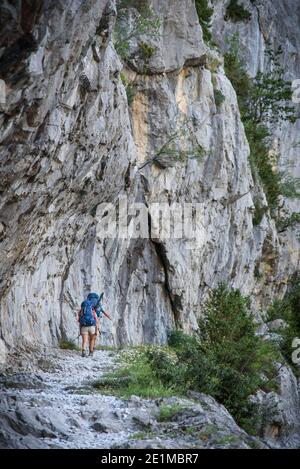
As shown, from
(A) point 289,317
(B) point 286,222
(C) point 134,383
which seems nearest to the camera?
(C) point 134,383

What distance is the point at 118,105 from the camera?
1756 centimetres

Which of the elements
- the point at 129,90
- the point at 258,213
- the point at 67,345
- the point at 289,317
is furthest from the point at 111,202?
the point at 258,213

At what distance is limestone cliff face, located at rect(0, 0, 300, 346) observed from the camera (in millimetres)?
10828

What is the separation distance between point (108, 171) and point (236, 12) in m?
28.1

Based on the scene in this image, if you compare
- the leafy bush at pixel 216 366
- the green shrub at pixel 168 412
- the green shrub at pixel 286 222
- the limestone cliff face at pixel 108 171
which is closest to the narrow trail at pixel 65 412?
the green shrub at pixel 168 412

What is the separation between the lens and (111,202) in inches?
856

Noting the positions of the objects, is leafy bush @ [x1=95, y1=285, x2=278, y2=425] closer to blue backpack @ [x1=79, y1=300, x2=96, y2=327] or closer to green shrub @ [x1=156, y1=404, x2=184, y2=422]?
green shrub @ [x1=156, y1=404, x2=184, y2=422]

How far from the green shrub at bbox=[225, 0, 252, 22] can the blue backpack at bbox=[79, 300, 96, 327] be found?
101ft

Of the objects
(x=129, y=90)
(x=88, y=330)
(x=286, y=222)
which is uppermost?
(x=129, y=90)

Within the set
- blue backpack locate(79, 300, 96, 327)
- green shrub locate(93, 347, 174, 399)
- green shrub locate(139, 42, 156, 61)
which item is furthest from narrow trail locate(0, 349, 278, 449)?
green shrub locate(139, 42, 156, 61)

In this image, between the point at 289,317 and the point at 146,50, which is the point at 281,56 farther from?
the point at 146,50

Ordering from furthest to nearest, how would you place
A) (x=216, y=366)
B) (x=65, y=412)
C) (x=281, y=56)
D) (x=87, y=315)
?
(x=281, y=56)
(x=87, y=315)
(x=216, y=366)
(x=65, y=412)

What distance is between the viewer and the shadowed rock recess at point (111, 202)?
9.48m

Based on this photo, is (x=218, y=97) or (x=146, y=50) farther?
(x=218, y=97)
